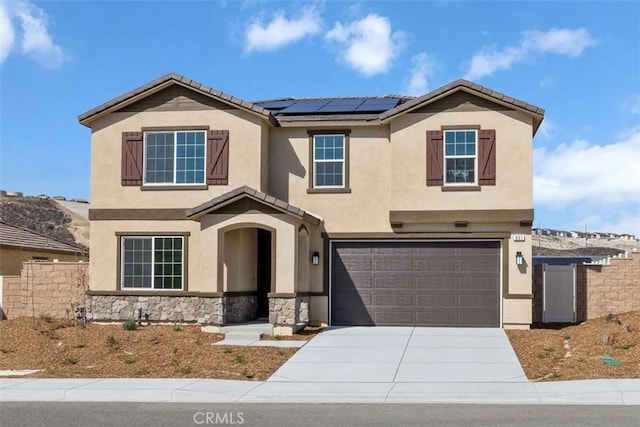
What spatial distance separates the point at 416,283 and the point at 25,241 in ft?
50.6

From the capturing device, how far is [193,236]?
21859mm

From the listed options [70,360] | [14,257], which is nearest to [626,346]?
[70,360]

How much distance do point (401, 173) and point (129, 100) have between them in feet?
26.4

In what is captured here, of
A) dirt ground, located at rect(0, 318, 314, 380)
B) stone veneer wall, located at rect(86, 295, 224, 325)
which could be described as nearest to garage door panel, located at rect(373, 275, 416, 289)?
dirt ground, located at rect(0, 318, 314, 380)

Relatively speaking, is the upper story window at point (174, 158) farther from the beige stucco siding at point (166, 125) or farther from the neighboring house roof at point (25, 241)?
the neighboring house roof at point (25, 241)

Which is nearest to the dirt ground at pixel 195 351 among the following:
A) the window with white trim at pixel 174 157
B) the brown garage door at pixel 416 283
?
the brown garage door at pixel 416 283

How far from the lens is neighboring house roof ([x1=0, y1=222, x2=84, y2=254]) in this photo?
27.5 meters

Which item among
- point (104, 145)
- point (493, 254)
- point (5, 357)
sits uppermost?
point (104, 145)

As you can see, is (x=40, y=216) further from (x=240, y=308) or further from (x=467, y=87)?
(x=467, y=87)

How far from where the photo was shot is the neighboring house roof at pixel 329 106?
20922 mm

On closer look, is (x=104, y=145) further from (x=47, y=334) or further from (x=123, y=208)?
(x=47, y=334)

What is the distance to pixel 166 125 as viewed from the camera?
72.4 ft

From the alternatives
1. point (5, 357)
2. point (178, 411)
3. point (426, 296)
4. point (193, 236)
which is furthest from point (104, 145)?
point (178, 411)

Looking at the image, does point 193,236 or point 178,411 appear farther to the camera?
point 193,236
